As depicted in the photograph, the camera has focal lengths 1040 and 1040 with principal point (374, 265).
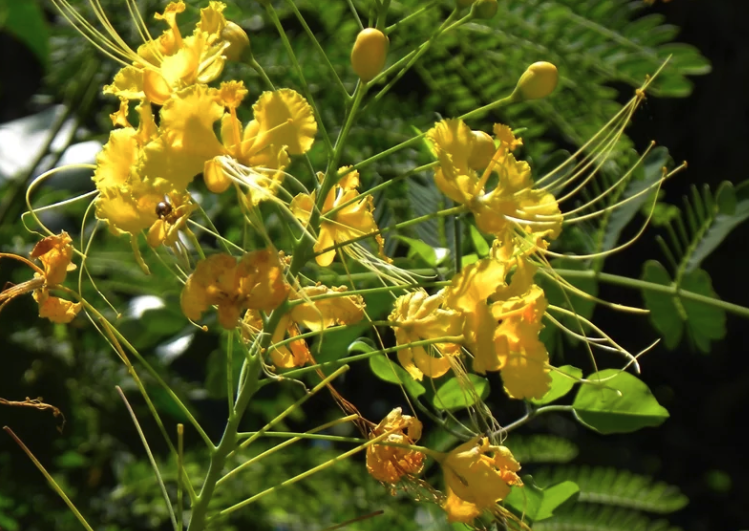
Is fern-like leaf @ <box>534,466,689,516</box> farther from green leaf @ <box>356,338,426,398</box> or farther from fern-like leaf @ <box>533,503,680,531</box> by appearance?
green leaf @ <box>356,338,426,398</box>

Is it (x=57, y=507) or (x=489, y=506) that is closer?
(x=489, y=506)

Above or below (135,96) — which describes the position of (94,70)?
below

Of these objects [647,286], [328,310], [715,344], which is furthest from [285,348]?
[715,344]

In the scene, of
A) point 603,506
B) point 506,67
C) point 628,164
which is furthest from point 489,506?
point 506,67

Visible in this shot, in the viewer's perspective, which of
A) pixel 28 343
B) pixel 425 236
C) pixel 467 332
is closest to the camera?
pixel 467 332

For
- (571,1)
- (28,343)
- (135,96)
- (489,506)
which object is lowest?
(28,343)

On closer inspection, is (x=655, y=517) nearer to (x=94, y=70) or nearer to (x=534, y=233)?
(x=94, y=70)

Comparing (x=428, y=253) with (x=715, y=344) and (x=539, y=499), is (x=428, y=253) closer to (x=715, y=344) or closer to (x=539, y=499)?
(x=539, y=499)
